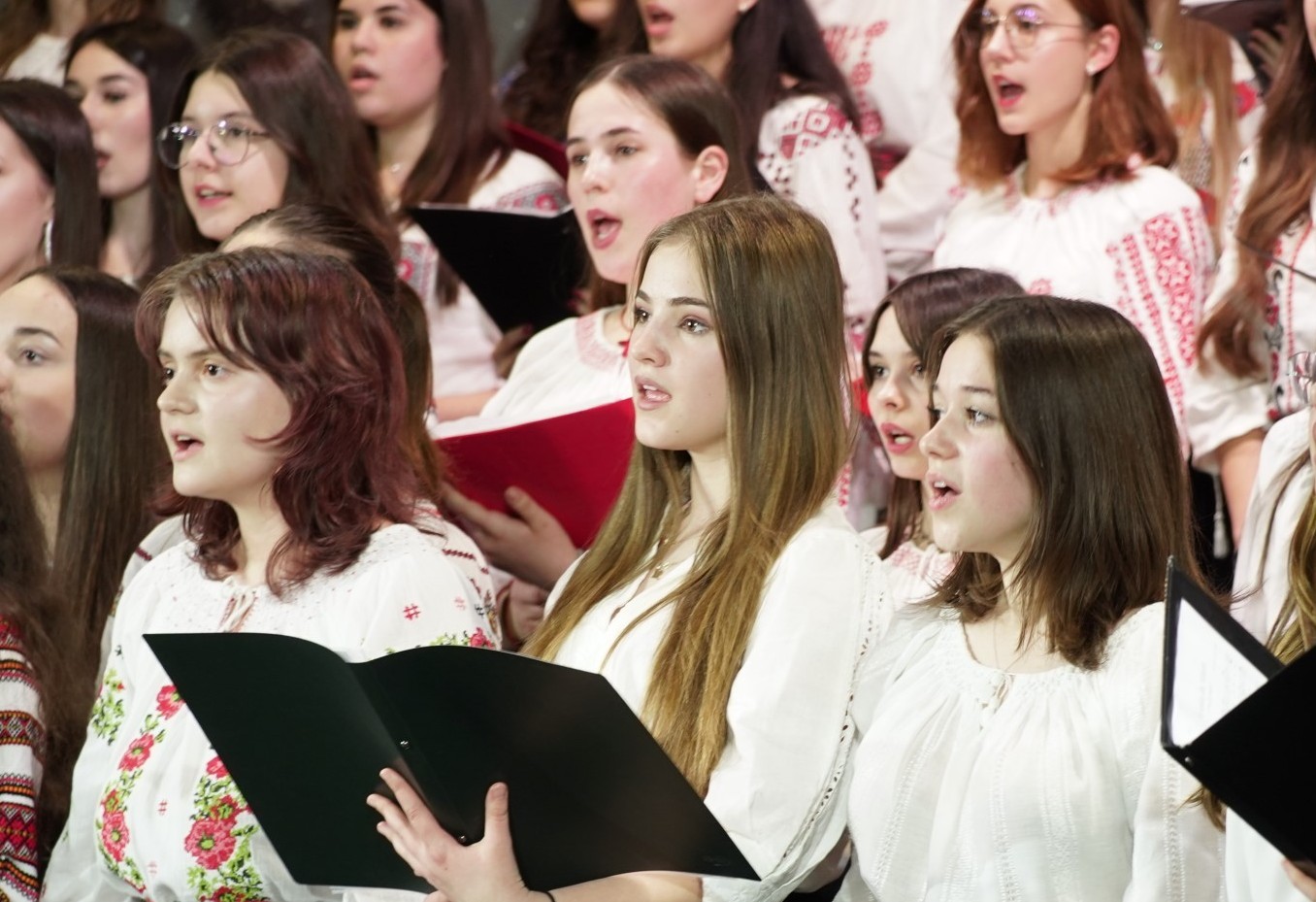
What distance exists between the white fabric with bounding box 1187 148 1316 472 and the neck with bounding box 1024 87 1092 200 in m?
0.35

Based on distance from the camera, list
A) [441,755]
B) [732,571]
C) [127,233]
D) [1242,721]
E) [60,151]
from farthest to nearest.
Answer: [127,233]
[60,151]
[732,571]
[441,755]
[1242,721]

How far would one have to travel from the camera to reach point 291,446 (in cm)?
281

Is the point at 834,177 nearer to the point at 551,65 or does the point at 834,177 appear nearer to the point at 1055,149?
the point at 1055,149

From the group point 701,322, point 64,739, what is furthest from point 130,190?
point 701,322

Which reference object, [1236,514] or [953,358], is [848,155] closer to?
[1236,514]

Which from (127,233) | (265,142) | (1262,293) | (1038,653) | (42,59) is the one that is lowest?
(1038,653)

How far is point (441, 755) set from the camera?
2.23 metres

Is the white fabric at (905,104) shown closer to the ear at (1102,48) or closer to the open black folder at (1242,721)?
the ear at (1102,48)

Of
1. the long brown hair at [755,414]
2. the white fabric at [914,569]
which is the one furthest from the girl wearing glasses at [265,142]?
the long brown hair at [755,414]

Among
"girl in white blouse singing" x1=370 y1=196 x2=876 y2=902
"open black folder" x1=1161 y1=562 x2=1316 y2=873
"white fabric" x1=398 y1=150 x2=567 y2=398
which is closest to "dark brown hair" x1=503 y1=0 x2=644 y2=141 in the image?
"white fabric" x1=398 y1=150 x2=567 y2=398

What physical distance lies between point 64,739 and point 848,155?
1935mm

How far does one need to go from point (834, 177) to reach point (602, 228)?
0.64 metres

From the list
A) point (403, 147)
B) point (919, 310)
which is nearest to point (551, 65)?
point (403, 147)

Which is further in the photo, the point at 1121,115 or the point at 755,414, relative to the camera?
the point at 1121,115
